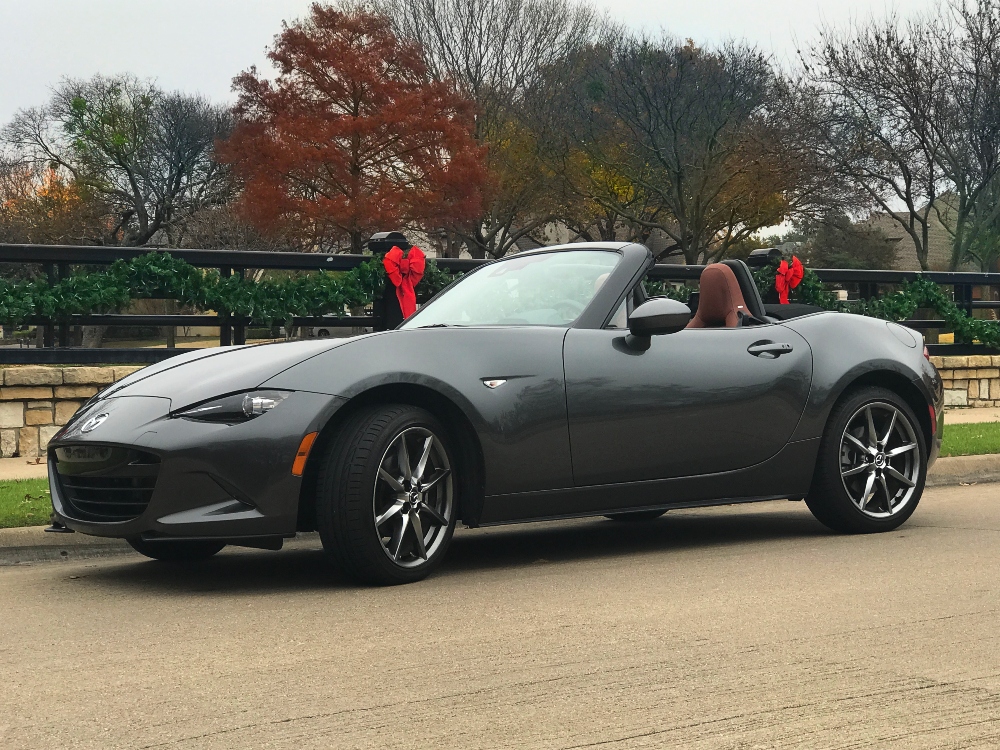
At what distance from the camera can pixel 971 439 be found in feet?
41.2

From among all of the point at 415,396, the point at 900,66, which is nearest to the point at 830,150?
the point at 900,66

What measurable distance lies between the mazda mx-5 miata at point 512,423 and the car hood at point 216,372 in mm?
14

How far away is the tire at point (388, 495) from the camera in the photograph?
5684 mm

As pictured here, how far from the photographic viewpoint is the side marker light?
5.66 metres

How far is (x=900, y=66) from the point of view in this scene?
128ft

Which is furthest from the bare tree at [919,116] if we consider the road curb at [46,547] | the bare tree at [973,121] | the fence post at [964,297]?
the road curb at [46,547]

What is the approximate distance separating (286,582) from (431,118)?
36866 millimetres

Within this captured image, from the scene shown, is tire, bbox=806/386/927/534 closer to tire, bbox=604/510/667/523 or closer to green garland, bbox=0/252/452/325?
tire, bbox=604/510/667/523

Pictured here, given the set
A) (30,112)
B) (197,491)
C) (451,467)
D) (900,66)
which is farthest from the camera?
(30,112)

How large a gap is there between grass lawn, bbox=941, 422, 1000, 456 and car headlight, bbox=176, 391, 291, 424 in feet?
23.3

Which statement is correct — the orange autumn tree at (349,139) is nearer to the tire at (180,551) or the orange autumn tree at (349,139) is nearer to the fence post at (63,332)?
the fence post at (63,332)

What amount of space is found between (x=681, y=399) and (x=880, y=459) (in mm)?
1508

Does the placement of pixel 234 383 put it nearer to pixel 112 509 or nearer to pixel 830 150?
pixel 112 509

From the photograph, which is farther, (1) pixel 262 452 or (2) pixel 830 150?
(2) pixel 830 150
